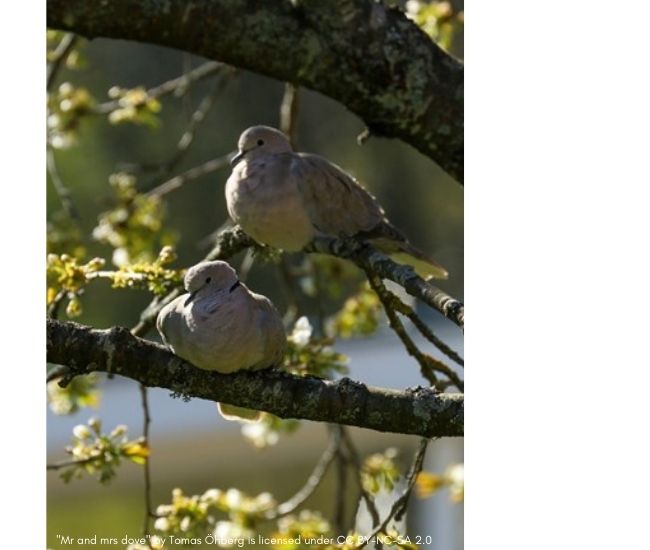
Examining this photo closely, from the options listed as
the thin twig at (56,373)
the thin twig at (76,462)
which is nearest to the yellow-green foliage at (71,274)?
the thin twig at (56,373)

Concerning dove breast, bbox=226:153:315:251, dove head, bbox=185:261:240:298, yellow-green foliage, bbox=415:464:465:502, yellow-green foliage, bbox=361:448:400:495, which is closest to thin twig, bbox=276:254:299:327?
yellow-green foliage, bbox=361:448:400:495

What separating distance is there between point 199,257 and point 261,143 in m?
1.20

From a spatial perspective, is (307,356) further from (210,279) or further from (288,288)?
(288,288)

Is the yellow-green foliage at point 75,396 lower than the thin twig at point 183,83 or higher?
lower

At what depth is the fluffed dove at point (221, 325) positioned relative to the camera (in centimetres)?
165

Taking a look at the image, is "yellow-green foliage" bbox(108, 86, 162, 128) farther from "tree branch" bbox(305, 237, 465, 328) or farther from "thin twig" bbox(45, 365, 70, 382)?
"tree branch" bbox(305, 237, 465, 328)

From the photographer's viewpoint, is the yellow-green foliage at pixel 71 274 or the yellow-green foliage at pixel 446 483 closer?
the yellow-green foliage at pixel 71 274

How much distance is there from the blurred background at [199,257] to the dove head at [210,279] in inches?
15.3

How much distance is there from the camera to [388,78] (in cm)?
205

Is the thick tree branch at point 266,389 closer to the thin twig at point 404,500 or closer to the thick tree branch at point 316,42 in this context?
the thin twig at point 404,500
